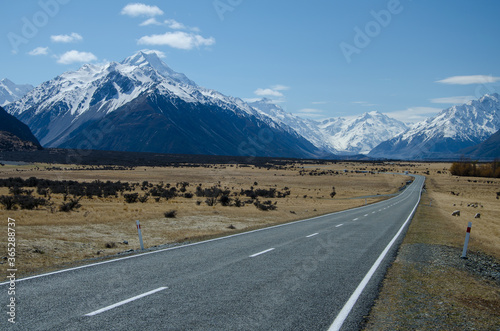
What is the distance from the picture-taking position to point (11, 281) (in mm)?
7828

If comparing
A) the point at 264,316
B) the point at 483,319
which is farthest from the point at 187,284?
the point at 483,319

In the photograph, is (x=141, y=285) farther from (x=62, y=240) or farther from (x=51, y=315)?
(x=62, y=240)

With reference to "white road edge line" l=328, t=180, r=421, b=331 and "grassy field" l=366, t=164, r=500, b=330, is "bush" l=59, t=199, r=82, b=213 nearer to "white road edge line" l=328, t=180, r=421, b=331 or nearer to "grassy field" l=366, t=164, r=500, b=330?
"white road edge line" l=328, t=180, r=421, b=331


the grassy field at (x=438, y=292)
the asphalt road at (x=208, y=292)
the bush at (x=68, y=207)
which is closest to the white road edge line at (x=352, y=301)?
the asphalt road at (x=208, y=292)

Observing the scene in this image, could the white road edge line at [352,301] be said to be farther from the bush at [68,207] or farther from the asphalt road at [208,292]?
the bush at [68,207]

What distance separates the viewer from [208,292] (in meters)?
7.24

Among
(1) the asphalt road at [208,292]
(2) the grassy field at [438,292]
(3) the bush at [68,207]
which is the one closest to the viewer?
(1) the asphalt road at [208,292]

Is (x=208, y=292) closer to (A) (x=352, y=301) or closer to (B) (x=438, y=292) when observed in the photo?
(A) (x=352, y=301)

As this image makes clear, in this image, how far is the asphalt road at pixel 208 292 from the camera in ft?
18.9

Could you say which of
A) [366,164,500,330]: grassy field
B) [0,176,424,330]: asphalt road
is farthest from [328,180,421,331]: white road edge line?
[366,164,500,330]: grassy field

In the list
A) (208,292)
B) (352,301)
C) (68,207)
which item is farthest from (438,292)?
(68,207)

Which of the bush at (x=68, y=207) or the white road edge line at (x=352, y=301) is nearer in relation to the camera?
the white road edge line at (x=352, y=301)

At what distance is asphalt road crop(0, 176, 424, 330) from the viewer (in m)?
5.77

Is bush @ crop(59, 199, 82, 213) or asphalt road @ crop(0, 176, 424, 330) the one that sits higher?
asphalt road @ crop(0, 176, 424, 330)
